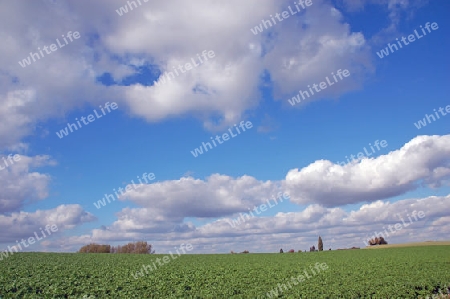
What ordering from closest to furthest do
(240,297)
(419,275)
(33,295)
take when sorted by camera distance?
(33,295)
(240,297)
(419,275)

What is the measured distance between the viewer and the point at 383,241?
131500mm

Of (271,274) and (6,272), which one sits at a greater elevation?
(6,272)

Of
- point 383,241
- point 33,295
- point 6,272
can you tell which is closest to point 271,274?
point 33,295

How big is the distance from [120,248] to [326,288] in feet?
324

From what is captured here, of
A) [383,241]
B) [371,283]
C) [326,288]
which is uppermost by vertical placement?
[326,288]

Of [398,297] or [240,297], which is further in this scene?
[398,297]

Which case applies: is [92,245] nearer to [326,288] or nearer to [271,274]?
[271,274]

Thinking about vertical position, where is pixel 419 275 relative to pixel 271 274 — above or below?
below

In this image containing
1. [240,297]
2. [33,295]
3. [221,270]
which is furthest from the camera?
[221,270]

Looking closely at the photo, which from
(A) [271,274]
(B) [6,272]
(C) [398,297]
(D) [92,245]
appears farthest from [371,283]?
(D) [92,245]

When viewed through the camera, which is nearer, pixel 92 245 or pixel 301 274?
pixel 301 274

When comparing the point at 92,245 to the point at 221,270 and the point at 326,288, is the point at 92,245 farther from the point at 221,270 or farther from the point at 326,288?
the point at 326,288

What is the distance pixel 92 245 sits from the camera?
10225 centimetres

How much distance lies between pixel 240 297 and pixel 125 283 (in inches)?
331
